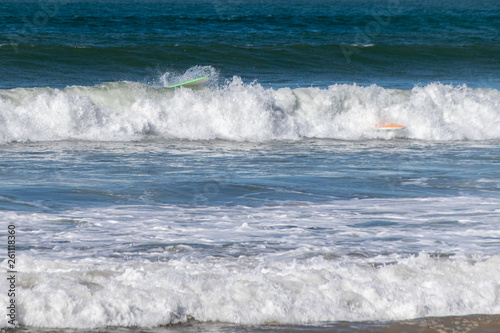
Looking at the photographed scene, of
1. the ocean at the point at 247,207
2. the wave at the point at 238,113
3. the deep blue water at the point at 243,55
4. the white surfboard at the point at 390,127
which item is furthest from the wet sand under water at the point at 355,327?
the deep blue water at the point at 243,55

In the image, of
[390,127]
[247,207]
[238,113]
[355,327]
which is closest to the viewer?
[355,327]

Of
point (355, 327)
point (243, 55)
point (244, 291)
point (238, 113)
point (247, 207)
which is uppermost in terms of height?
point (243, 55)


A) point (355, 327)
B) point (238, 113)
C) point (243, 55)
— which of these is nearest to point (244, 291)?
point (355, 327)

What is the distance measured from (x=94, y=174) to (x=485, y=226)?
4344 mm

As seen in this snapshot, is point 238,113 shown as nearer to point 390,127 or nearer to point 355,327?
point 390,127

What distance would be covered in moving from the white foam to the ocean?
0.04 meters

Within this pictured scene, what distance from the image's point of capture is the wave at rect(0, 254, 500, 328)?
3.88m

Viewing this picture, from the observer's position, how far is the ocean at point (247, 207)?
4.03m

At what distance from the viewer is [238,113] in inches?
486

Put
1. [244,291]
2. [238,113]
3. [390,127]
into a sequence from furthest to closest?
[390,127] < [238,113] < [244,291]

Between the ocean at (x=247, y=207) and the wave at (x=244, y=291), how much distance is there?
1 centimetres

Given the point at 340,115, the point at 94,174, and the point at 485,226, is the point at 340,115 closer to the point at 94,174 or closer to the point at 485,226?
the point at 94,174

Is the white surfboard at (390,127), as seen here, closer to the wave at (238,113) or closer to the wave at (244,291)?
the wave at (238,113)

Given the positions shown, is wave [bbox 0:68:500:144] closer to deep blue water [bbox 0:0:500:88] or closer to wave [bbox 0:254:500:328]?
deep blue water [bbox 0:0:500:88]
